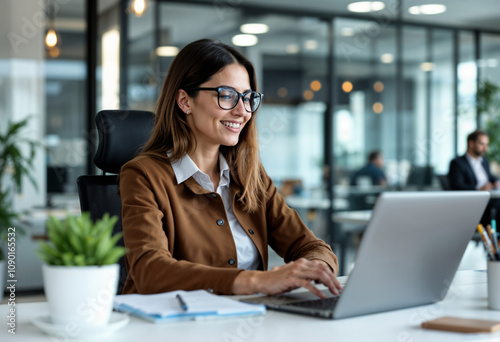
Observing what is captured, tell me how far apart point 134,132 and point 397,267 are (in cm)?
110

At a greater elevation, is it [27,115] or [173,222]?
[27,115]

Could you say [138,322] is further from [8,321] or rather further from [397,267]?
[397,267]

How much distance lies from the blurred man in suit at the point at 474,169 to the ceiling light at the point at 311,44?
1880 millimetres

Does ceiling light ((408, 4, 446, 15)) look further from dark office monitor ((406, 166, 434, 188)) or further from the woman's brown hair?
the woman's brown hair

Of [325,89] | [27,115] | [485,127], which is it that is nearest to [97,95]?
[27,115]

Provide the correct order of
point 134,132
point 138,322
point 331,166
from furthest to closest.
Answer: point 331,166 < point 134,132 < point 138,322

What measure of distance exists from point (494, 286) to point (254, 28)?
18.5ft

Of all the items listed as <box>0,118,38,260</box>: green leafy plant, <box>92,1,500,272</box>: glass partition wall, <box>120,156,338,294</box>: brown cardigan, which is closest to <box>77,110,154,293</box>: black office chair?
<box>120,156,338,294</box>: brown cardigan

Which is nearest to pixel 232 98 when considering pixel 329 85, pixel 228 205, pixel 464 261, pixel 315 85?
pixel 228 205

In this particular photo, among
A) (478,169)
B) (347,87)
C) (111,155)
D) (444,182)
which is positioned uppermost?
(347,87)

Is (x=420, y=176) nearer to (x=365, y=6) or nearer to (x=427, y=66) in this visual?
(x=427, y=66)

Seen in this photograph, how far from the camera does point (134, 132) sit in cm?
208

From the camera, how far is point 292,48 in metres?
6.86

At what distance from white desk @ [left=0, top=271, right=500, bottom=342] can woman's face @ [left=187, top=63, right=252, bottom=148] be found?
2.62 feet
